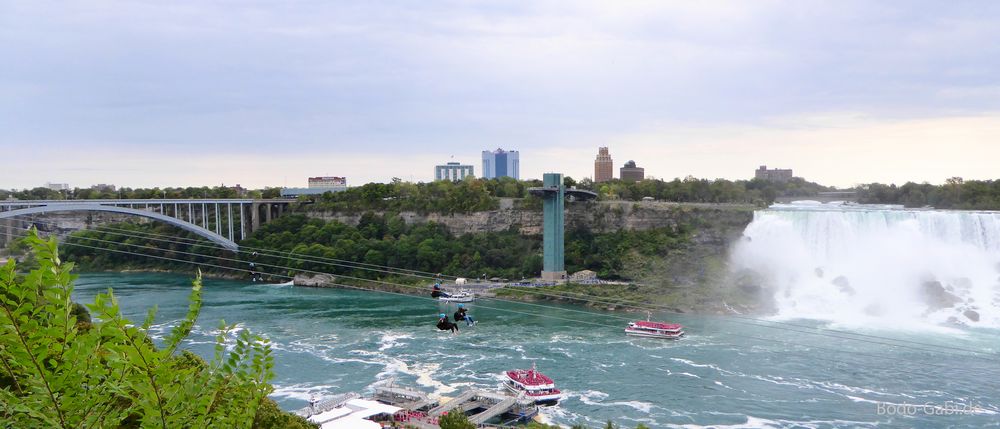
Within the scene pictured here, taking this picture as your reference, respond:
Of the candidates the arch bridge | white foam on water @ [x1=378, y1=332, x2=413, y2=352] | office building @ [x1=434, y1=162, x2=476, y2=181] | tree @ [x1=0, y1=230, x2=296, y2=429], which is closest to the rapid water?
white foam on water @ [x1=378, y1=332, x2=413, y2=352]

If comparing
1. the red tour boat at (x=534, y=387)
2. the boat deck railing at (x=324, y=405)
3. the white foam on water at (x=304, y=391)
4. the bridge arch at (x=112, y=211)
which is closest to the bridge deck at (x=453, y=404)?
the red tour boat at (x=534, y=387)

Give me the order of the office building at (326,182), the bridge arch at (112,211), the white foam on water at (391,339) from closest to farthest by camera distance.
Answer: the white foam on water at (391,339) < the bridge arch at (112,211) < the office building at (326,182)

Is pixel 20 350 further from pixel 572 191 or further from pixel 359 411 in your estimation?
pixel 572 191

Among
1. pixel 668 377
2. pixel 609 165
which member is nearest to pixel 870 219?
pixel 668 377

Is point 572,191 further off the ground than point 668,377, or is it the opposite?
Answer: point 572,191

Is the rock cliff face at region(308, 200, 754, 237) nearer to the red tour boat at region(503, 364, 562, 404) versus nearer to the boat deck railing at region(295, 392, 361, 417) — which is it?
the red tour boat at region(503, 364, 562, 404)

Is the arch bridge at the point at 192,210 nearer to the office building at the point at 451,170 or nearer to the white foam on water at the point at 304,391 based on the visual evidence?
the white foam on water at the point at 304,391

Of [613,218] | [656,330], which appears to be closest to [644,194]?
[613,218]
